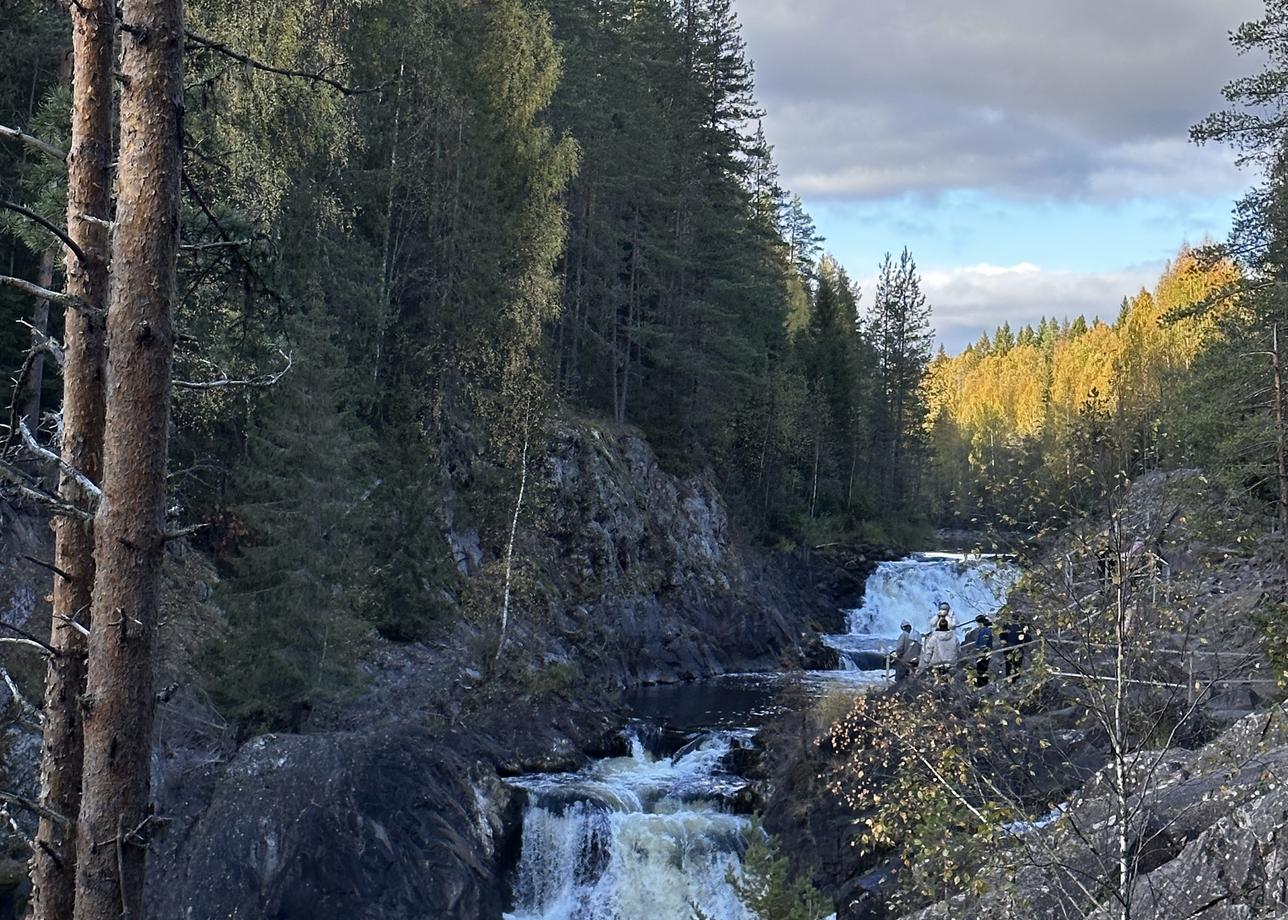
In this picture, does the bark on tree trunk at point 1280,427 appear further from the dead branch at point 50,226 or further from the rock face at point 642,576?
the dead branch at point 50,226

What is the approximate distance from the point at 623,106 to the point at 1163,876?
36791 mm

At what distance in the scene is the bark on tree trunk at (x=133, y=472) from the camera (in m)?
5.03

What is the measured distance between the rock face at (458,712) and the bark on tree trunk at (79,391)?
11.5 inches

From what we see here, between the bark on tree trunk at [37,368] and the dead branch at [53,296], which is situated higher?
the bark on tree trunk at [37,368]

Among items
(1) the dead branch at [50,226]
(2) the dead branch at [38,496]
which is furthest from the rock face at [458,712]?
(1) the dead branch at [50,226]

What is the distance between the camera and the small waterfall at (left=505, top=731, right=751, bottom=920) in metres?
18.1

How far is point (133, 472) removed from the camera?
520 cm

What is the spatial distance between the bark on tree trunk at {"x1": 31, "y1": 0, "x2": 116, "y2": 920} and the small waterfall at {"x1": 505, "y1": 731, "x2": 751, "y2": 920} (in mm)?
13217

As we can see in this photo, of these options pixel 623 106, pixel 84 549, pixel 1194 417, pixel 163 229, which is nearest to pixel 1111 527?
pixel 163 229

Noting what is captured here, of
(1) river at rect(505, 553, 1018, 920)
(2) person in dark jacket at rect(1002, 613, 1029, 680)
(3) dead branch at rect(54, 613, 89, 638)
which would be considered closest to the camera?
(3) dead branch at rect(54, 613, 89, 638)

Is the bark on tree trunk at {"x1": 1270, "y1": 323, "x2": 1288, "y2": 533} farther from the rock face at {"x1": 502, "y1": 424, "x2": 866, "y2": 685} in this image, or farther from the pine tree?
the pine tree

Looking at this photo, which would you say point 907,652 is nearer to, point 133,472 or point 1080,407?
point 1080,407

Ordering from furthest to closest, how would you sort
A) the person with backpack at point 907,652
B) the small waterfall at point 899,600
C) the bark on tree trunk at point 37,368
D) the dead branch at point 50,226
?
the small waterfall at point 899,600
the person with backpack at point 907,652
the bark on tree trunk at point 37,368
the dead branch at point 50,226

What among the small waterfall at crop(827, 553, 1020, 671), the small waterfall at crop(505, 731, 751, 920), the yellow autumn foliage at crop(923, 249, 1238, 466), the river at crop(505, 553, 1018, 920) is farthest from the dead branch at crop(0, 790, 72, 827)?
the yellow autumn foliage at crop(923, 249, 1238, 466)
